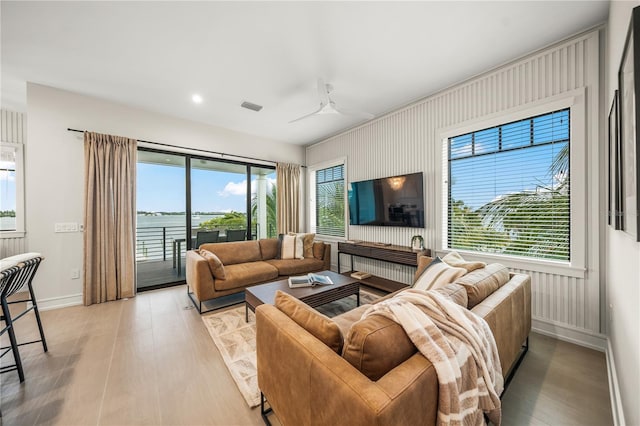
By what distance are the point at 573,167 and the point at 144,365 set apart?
4188 mm

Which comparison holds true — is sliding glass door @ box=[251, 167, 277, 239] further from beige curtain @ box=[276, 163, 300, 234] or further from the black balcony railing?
the black balcony railing

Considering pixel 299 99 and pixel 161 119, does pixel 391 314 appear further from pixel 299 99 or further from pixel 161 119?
pixel 161 119

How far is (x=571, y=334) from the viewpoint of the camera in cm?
227

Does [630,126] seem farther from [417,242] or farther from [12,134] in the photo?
[12,134]

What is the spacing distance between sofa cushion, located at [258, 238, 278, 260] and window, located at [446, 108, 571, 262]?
2750 mm

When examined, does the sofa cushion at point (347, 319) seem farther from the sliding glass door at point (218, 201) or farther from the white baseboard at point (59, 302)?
the white baseboard at point (59, 302)

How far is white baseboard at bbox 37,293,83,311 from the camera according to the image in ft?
9.97

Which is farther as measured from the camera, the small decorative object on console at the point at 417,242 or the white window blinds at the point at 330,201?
the white window blinds at the point at 330,201

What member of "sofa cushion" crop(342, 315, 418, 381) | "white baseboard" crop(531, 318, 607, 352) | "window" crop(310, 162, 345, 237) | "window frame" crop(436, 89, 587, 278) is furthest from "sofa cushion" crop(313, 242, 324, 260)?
"sofa cushion" crop(342, 315, 418, 381)

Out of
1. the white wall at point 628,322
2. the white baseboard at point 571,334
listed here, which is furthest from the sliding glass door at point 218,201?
the white wall at point 628,322

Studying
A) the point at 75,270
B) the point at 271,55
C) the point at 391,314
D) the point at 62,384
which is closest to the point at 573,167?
the point at 391,314

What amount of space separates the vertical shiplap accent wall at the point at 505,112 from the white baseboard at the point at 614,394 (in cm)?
44

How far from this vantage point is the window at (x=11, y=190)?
3.74 m

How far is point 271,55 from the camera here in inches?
96.7
